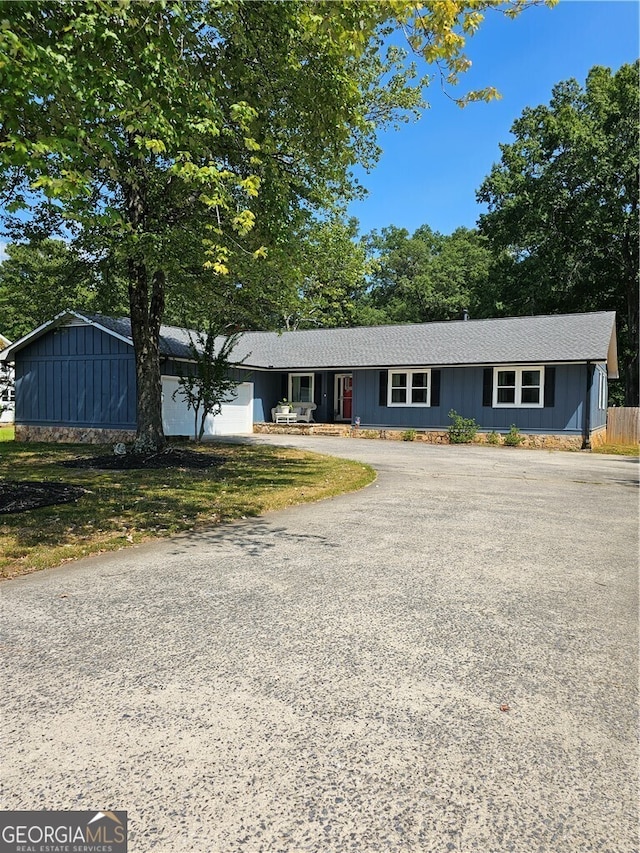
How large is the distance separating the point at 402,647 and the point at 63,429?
61.2 feet

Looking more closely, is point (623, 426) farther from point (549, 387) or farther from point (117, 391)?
point (117, 391)

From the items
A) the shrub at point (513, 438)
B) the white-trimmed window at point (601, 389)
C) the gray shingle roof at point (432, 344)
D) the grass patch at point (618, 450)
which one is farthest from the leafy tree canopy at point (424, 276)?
the grass patch at point (618, 450)

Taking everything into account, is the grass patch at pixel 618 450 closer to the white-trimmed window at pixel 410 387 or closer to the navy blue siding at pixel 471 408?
the navy blue siding at pixel 471 408

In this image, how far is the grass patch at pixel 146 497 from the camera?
18.6 feet

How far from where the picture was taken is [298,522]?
695 cm

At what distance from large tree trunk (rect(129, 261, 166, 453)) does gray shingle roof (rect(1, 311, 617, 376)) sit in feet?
16.3

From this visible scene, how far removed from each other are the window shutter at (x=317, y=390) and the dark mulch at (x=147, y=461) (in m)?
12.1

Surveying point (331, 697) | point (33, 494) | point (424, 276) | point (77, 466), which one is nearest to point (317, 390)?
point (77, 466)

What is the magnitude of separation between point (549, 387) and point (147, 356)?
45.3 feet

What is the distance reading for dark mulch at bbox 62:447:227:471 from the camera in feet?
39.5

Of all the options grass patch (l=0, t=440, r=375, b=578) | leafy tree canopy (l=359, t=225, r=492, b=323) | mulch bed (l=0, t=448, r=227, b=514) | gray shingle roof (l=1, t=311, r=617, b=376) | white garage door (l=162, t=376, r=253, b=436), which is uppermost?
leafy tree canopy (l=359, t=225, r=492, b=323)

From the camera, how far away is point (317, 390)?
25344 millimetres

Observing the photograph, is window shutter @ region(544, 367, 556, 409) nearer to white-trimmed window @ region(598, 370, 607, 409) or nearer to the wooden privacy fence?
white-trimmed window @ region(598, 370, 607, 409)

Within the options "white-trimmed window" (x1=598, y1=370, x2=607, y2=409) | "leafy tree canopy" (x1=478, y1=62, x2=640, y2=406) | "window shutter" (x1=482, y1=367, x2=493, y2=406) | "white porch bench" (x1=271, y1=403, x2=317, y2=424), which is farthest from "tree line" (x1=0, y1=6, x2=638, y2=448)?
"white-trimmed window" (x1=598, y1=370, x2=607, y2=409)
